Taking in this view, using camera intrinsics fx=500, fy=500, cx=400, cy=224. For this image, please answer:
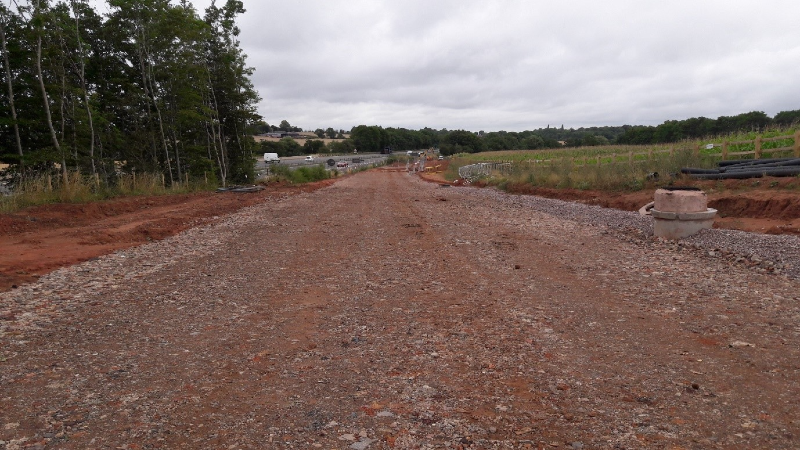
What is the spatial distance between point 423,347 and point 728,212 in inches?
523

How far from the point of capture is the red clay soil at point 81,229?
26.5 ft

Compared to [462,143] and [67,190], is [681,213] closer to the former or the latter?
[67,190]

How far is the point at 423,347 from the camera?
4516 mm

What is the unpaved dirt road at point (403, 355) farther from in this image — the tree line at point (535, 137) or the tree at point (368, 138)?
the tree at point (368, 138)

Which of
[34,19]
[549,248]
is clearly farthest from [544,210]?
[34,19]

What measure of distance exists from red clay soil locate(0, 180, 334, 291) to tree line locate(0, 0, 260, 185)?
535 cm

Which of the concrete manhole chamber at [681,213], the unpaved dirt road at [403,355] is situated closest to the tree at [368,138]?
the concrete manhole chamber at [681,213]

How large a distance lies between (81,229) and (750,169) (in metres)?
19.5

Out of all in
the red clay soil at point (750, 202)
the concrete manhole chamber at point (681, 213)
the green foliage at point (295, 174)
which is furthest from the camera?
the green foliage at point (295, 174)

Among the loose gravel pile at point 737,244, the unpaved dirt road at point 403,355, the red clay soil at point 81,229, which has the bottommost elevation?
the loose gravel pile at point 737,244

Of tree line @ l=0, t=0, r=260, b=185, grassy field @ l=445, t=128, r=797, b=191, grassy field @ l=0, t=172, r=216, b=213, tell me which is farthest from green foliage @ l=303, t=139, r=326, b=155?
grassy field @ l=0, t=172, r=216, b=213

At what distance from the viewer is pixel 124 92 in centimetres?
2727

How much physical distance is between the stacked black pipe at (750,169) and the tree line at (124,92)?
2336 cm

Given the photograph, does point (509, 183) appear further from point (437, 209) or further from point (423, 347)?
point (423, 347)
